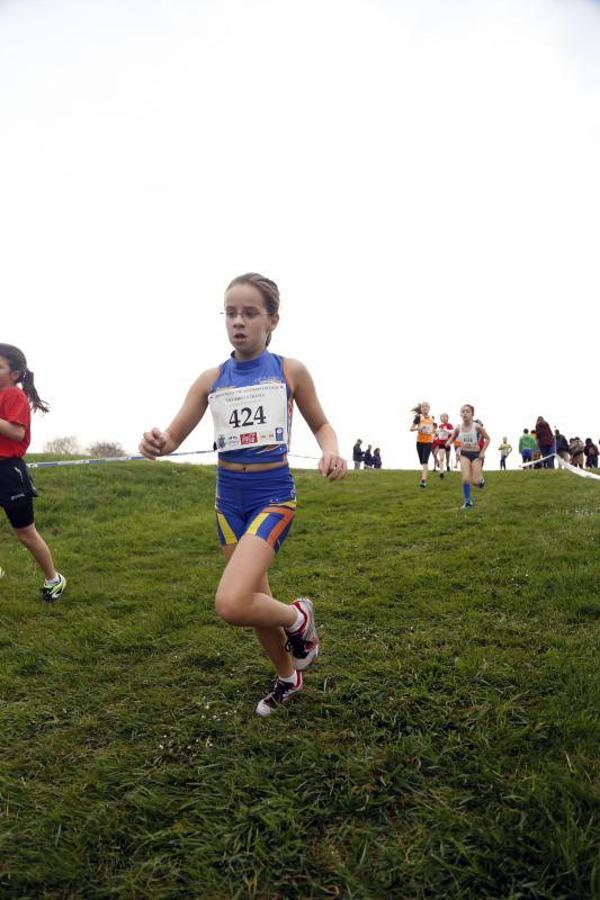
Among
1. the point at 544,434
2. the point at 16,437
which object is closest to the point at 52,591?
the point at 16,437

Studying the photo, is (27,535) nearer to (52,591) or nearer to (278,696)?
(52,591)

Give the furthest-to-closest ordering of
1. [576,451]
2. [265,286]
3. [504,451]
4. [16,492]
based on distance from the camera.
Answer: [504,451] < [576,451] < [16,492] < [265,286]

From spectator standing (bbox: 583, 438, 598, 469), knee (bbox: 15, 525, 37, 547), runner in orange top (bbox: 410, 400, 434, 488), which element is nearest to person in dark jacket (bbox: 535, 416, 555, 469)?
runner in orange top (bbox: 410, 400, 434, 488)

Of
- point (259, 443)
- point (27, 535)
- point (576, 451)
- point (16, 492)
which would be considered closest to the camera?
point (259, 443)

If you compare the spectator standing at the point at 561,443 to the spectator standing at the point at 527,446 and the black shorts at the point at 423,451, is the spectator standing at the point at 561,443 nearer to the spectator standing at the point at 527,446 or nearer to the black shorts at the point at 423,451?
the spectator standing at the point at 527,446

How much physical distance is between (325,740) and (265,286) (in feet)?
9.92

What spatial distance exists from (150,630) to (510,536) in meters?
5.40

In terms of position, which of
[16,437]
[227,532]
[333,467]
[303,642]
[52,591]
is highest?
[16,437]

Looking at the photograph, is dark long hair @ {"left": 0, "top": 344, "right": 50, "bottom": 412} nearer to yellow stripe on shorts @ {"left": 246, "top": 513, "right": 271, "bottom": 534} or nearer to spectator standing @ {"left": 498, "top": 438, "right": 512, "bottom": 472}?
yellow stripe on shorts @ {"left": 246, "top": 513, "right": 271, "bottom": 534}

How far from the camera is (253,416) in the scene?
11.7 ft

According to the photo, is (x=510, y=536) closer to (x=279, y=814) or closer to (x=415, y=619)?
(x=415, y=619)

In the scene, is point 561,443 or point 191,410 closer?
point 191,410

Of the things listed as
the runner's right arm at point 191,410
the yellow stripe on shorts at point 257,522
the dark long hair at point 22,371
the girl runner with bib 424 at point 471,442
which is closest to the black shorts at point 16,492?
the dark long hair at point 22,371

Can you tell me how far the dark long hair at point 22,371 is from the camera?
576cm
